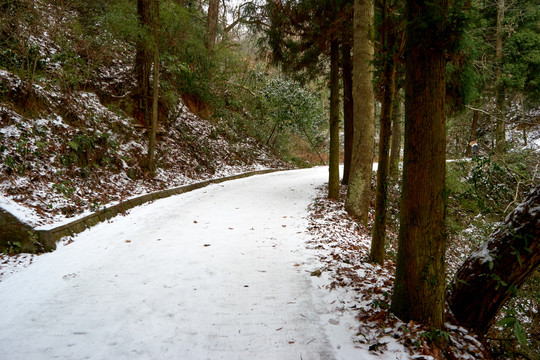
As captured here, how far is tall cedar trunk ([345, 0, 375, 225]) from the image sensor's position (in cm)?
650

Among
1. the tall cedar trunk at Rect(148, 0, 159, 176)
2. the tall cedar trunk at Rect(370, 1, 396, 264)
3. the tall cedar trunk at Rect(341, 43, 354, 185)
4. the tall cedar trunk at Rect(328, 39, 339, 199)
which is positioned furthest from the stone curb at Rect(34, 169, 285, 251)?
the tall cedar trunk at Rect(341, 43, 354, 185)

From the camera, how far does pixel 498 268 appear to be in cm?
267

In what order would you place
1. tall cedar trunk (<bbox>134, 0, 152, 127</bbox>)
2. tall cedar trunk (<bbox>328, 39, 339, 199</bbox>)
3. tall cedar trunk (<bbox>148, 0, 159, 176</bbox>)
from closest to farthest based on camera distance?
1. tall cedar trunk (<bbox>148, 0, 159, 176</bbox>)
2. tall cedar trunk (<bbox>328, 39, 339, 199</bbox>)
3. tall cedar trunk (<bbox>134, 0, 152, 127</bbox>)

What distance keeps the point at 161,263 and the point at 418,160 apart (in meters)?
3.62

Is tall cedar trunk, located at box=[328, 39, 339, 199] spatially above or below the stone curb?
above

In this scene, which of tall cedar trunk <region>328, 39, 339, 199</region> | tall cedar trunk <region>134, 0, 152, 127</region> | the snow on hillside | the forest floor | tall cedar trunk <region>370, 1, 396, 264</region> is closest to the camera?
the forest floor

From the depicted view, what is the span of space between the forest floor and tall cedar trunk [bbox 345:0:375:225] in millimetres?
1246

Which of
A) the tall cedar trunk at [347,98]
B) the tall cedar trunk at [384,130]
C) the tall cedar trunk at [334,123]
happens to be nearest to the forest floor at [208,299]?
the tall cedar trunk at [384,130]

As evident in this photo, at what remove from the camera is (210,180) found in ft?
37.2

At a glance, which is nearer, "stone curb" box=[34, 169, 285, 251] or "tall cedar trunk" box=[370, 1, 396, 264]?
"tall cedar trunk" box=[370, 1, 396, 264]

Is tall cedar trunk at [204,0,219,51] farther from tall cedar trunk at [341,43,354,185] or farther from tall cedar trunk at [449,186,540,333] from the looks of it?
tall cedar trunk at [449,186,540,333]

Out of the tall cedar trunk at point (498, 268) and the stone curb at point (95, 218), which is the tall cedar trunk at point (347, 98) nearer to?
the stone curb at point (95, 218)

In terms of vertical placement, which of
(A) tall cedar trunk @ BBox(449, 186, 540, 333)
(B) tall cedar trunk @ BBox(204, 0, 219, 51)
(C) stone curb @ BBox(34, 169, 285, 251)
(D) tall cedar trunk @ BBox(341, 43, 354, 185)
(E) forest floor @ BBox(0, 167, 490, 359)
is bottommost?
(E) forest floor @ BBox(0, 167, 490, 359)

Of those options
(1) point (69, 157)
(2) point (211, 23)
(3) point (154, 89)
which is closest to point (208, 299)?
(1) point (69, 157)
